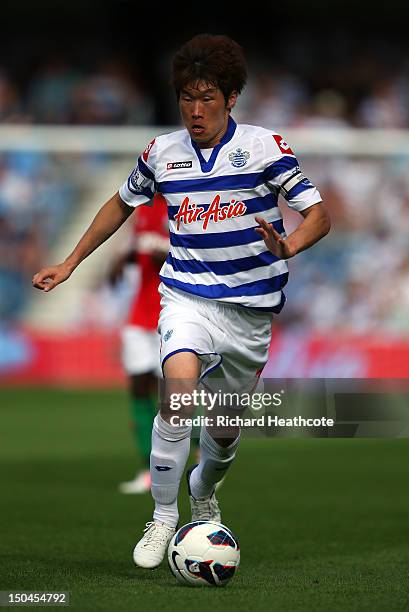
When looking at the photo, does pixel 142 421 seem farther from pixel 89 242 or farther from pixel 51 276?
pixel 51 276

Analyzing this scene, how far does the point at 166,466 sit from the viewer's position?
5625mm

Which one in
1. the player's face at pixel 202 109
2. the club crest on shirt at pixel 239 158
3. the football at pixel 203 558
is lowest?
the football at pixel 203 558

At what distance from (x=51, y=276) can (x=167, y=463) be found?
39.9 inches

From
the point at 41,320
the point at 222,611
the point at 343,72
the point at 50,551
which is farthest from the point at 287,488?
the point at 343,72

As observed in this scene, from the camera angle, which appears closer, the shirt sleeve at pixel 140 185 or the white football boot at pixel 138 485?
the shirt sleeve at pixel 140 185

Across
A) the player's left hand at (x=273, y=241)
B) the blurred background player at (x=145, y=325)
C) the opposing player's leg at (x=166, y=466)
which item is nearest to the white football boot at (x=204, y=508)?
the opposing player's leg at (x=166, y=466)

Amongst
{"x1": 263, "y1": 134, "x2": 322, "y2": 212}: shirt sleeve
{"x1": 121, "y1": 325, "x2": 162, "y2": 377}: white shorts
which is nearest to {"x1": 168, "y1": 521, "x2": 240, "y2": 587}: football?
{"x1": 263, "y1": 134, "x2": 322, "y2": 212}: shirt sleeve

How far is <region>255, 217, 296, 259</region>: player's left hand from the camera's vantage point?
5.25 meters

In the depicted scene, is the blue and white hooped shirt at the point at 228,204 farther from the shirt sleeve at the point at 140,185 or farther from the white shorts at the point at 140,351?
the white shorts at the point at 140,351

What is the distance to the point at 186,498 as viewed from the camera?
8.41 metres

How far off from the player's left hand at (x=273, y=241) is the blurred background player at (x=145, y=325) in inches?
153

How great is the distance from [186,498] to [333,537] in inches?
66.1

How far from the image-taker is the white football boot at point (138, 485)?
29.0 ft

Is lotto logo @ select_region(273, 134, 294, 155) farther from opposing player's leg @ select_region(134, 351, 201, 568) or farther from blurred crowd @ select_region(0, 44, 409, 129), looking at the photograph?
blurred crowd @ select_region(0, 44, 409, 129)
